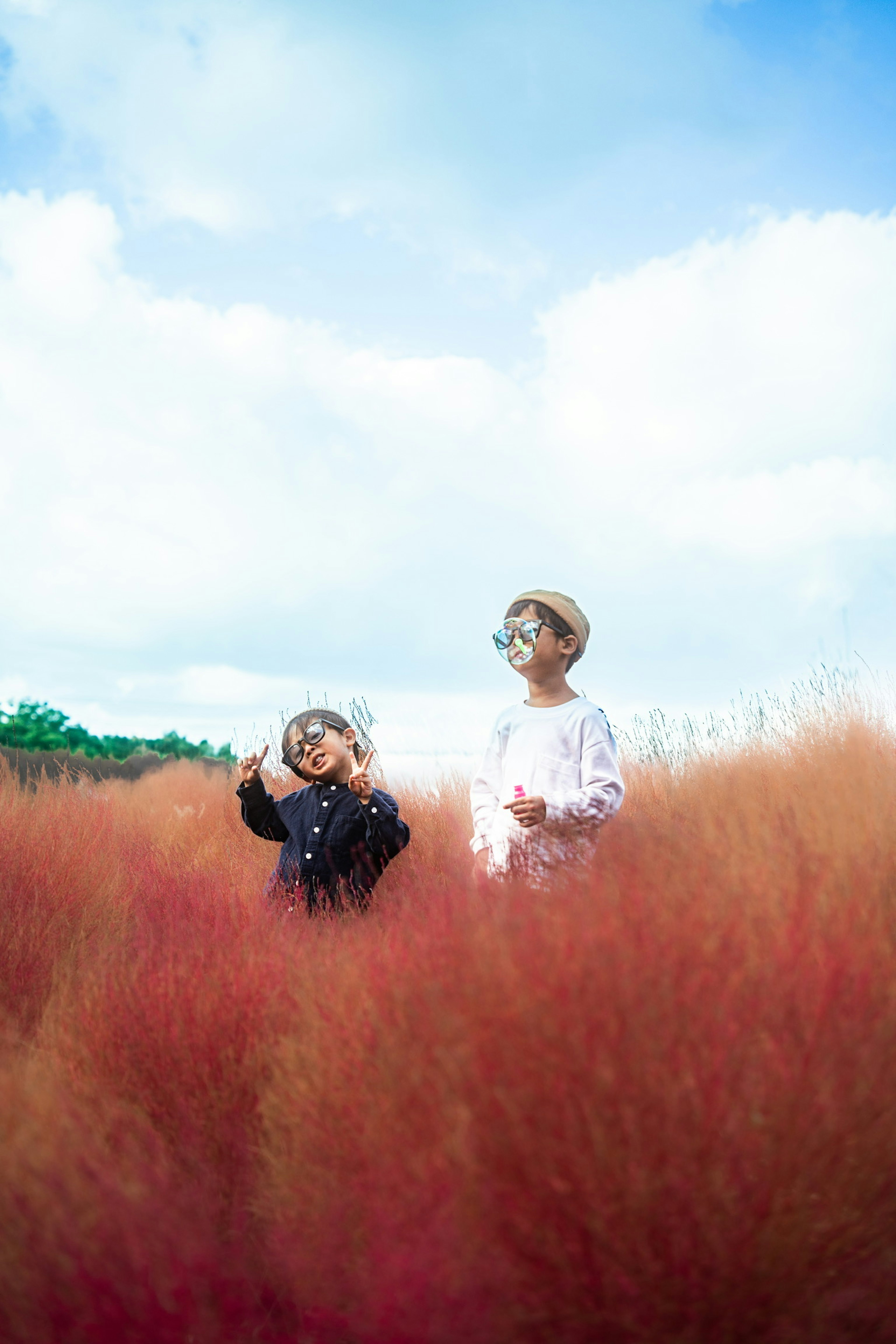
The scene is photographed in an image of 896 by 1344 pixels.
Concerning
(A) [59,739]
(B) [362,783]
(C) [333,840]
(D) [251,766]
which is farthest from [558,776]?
(A) [59,739]

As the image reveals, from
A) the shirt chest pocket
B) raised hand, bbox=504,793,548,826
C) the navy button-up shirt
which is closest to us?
raised hand, bbox=504,793,548,826

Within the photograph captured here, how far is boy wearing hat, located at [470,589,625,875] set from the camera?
324 cm

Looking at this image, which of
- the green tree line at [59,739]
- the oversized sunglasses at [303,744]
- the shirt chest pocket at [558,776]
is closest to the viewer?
the shirt chest pocket at [558,776]

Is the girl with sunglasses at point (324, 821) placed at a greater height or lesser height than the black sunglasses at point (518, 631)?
lesser

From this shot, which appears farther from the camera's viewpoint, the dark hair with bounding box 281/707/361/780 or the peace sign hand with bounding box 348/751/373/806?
the dark hair with bounding box 281/707/361/780

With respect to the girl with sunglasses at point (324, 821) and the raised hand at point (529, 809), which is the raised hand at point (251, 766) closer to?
the girl with sunglasses at point (324, 821)

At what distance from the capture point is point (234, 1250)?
79.4 inches

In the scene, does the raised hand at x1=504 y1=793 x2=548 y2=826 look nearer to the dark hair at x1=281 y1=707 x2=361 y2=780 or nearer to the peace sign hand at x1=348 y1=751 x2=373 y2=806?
the peace sign hand at x1=348 y1=751 x2=373 y2=806

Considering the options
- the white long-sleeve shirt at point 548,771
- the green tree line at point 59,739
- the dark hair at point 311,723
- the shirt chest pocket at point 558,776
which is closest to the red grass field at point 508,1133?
the white long-sleeve shirt at point 548,771

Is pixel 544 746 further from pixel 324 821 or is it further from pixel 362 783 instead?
pixel 324 821

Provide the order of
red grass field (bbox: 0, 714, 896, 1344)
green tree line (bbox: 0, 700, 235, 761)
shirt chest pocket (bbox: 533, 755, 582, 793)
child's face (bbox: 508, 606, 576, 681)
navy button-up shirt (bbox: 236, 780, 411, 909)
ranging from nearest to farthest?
red grass field (bbox: 0, 714, 896, 1344) → shirt chest pocket (bbox: 533, 755, 582, 793) → child's face (bbox: 508, 606, 576, 681) → navy button-up shirt (bbox: 236, 780, 411, 909) → green tree line (bbox: 0, 700, 235, 761)

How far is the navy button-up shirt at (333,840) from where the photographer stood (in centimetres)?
376

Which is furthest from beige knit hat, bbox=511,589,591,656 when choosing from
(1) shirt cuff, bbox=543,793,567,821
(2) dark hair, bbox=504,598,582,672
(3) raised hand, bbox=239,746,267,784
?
(3) raised hand, bbox=239,746,267,784

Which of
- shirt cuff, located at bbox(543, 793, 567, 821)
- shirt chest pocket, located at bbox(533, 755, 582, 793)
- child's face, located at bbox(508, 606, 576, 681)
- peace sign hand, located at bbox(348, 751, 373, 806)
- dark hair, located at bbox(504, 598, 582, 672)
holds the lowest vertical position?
shirt cuff, located at bbox(543, 793, 567, 821)
